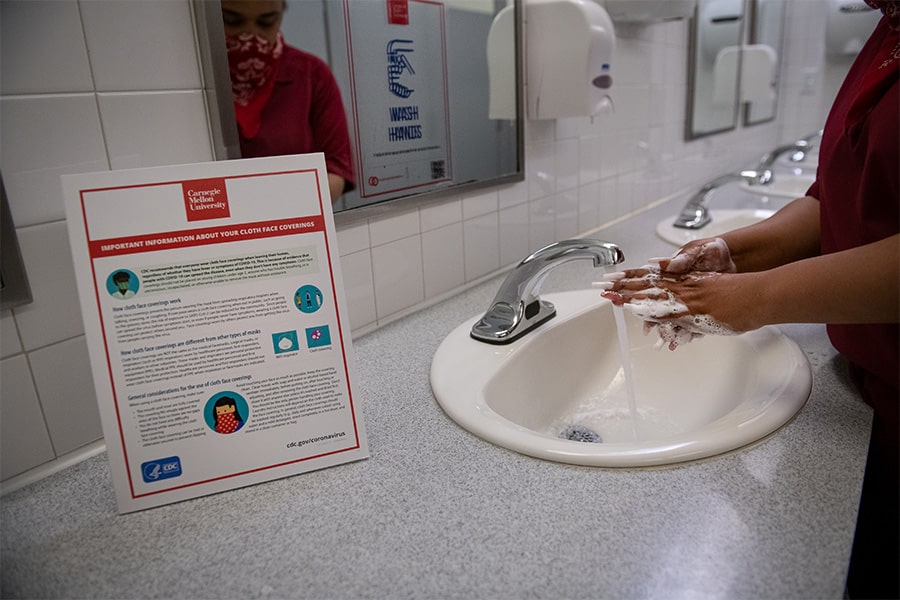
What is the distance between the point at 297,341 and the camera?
0.70 metres

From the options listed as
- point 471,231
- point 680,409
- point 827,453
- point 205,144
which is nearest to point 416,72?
point 471,231

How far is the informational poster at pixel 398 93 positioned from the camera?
108 cm

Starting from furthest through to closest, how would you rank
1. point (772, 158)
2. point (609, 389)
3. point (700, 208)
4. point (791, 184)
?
point (791, 184) < point (772, 158) < point (700, 208) < point (609, 389)

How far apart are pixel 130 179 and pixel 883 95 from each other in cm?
83

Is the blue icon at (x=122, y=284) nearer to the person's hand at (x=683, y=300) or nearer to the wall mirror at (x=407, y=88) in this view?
the wall mirror at (x=407, y=88)

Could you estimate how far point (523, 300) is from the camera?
108cm

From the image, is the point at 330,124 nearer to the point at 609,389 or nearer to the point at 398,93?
the point at 398,93

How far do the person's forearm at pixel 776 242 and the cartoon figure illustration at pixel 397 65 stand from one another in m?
0.63

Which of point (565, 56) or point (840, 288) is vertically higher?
point (565, 56)

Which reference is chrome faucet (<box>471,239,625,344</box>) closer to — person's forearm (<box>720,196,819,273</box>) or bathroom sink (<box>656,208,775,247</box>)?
person's forearm (<box>720,196,819,273</box>)

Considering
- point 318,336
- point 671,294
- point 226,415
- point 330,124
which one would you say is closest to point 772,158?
point 671,294

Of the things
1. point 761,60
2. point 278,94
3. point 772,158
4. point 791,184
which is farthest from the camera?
point 761,60

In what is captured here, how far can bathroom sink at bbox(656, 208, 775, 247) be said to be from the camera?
1.72 meters

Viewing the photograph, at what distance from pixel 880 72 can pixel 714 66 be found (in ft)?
6.92
